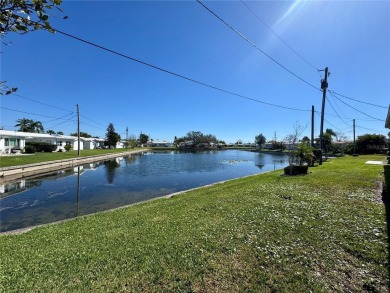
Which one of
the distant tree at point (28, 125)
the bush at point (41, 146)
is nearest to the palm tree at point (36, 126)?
the distant tree at point (28, 125)

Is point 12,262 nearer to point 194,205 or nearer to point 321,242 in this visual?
point 194,205

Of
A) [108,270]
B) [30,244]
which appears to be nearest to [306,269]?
[108,270]

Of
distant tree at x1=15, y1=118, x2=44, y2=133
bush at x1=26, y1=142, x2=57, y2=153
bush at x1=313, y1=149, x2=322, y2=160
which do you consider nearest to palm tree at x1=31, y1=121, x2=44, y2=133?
distant tree at x1=15, y1=118, x2=44, y2=133

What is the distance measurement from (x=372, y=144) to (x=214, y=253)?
159 feet

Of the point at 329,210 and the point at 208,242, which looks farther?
the point at 329,210

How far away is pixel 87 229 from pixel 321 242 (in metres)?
5.44

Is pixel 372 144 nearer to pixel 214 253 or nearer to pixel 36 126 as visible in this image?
pixel 214 253

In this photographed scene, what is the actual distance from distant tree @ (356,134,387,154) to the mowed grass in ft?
142

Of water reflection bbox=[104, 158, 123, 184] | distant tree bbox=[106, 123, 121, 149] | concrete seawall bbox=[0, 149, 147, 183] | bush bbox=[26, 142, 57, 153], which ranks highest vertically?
distant tree bbox=[106, 123, 121, 149]

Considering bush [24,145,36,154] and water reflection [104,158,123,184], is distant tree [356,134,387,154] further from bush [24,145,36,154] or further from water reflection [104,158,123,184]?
bush [24,145,36,154]

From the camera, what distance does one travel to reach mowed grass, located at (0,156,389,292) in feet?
10.6

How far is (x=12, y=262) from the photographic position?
13.5 feet

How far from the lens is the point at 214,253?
4047mm

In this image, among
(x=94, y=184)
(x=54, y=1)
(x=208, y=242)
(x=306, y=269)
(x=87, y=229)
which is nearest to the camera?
(x=54, y=1)
